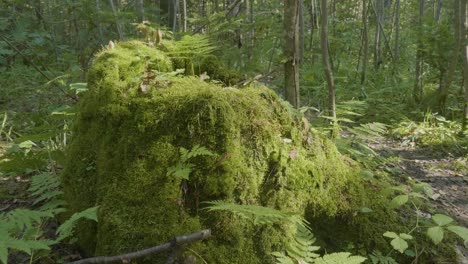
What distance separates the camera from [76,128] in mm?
2996

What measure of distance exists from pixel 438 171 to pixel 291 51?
2951mm

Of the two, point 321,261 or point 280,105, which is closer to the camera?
point 321,261

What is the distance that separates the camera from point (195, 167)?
2322 mm

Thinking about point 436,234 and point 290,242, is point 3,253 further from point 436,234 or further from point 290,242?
point 436,234

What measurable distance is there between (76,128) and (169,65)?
94cm

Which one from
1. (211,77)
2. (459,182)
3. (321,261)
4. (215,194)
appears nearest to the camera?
(321,261)

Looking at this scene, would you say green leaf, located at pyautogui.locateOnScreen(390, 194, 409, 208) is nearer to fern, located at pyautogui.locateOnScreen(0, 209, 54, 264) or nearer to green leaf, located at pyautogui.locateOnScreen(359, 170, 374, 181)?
green leaf, located at pyautogui.locateOnScreen(359, 170, 374, 181)

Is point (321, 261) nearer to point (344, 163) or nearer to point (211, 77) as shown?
point (344, 163)

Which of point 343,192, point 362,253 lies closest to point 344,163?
point 343,192

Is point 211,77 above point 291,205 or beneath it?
above

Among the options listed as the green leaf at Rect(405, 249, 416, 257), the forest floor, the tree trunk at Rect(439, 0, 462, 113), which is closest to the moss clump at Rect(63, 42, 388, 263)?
the green leaf at Rect(405, 249, 416, 257)

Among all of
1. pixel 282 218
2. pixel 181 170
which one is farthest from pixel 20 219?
pixel 282 218

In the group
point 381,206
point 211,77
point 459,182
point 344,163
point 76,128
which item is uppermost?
point 211,77

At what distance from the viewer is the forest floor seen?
387 centimetres
